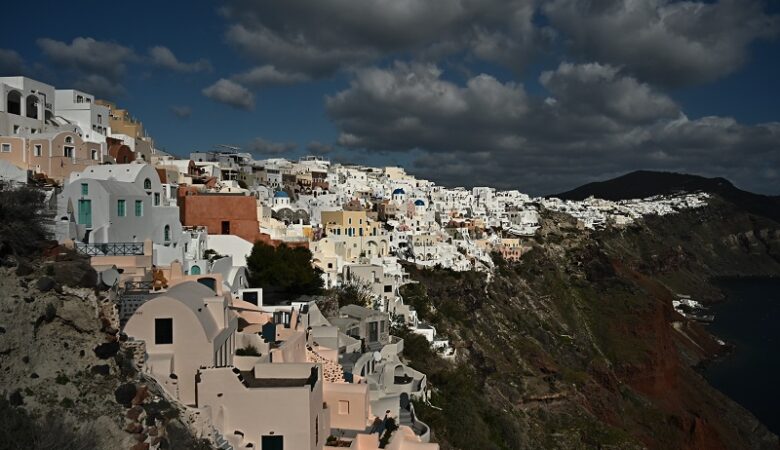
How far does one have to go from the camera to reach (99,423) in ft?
40.7

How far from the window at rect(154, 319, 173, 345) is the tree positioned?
49.0ft

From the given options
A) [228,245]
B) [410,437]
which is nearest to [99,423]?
[410,437]

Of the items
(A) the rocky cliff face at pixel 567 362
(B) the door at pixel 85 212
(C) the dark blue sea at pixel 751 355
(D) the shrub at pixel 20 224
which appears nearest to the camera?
(D) the shrub at pixel 20 224

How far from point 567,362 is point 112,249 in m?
47.5

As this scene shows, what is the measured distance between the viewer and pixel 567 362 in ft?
197

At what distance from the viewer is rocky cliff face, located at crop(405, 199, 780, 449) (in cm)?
3638

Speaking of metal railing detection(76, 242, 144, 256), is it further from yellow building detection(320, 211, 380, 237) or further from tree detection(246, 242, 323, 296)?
yellow building detection(320, 211, 380, 237)

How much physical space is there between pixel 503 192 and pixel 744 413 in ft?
282

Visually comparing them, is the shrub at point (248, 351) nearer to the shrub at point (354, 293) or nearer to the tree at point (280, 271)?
the tree at point (280, 271)

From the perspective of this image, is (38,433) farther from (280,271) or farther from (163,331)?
(280,271)

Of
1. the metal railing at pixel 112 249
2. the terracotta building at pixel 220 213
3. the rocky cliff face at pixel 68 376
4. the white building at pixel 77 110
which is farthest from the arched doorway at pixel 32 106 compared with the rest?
the rocky cliff face at pixel 68 376

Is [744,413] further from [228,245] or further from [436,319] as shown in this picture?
[228,245]

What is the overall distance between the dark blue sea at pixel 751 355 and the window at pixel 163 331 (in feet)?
207

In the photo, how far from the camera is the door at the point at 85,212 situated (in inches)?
946
